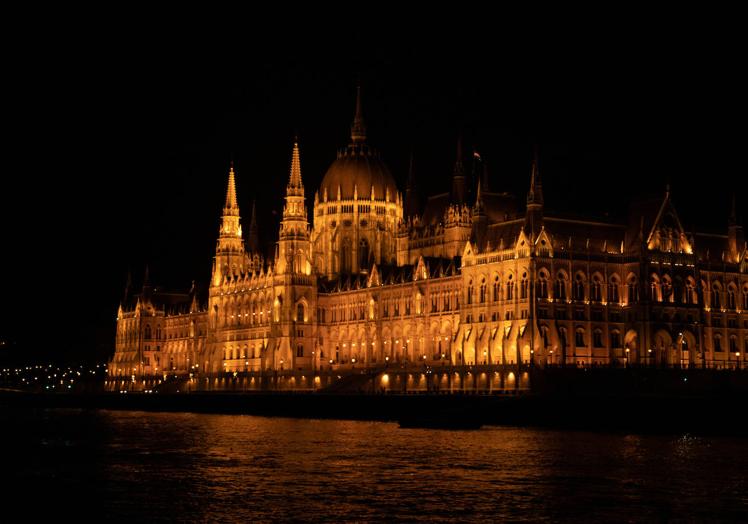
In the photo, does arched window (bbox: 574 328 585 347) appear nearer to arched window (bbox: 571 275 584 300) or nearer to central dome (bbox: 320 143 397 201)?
arched window (bbox: 571 275 584 300)

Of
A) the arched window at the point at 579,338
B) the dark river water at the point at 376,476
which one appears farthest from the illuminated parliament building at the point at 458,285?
the dark river water at the point at 376,476

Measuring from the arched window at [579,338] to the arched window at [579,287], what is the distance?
10.2ft

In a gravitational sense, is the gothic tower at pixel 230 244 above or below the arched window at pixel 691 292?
above

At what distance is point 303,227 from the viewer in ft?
561

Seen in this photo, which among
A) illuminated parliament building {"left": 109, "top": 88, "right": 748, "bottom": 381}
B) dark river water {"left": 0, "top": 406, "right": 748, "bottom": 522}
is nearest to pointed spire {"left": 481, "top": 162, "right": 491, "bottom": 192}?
illuminated parliament building {"left": 109, "top": 88, "right": 748, "bottom": 381}

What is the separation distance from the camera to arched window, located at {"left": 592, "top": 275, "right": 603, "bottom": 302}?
132 meters

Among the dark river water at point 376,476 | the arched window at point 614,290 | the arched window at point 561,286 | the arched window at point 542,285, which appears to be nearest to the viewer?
the dark river water at point 376,476

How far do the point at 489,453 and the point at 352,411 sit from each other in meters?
46.8

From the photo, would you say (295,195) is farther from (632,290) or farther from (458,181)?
(632,290)

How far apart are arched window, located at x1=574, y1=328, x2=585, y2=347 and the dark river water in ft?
90.8

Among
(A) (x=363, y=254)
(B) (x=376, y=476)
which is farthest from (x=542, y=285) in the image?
(B) (x=376, y=476)

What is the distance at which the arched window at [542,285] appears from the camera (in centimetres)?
12962

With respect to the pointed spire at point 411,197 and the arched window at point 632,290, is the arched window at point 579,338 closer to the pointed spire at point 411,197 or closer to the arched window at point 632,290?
the arched window at point 632,290

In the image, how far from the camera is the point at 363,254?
7077 inches
